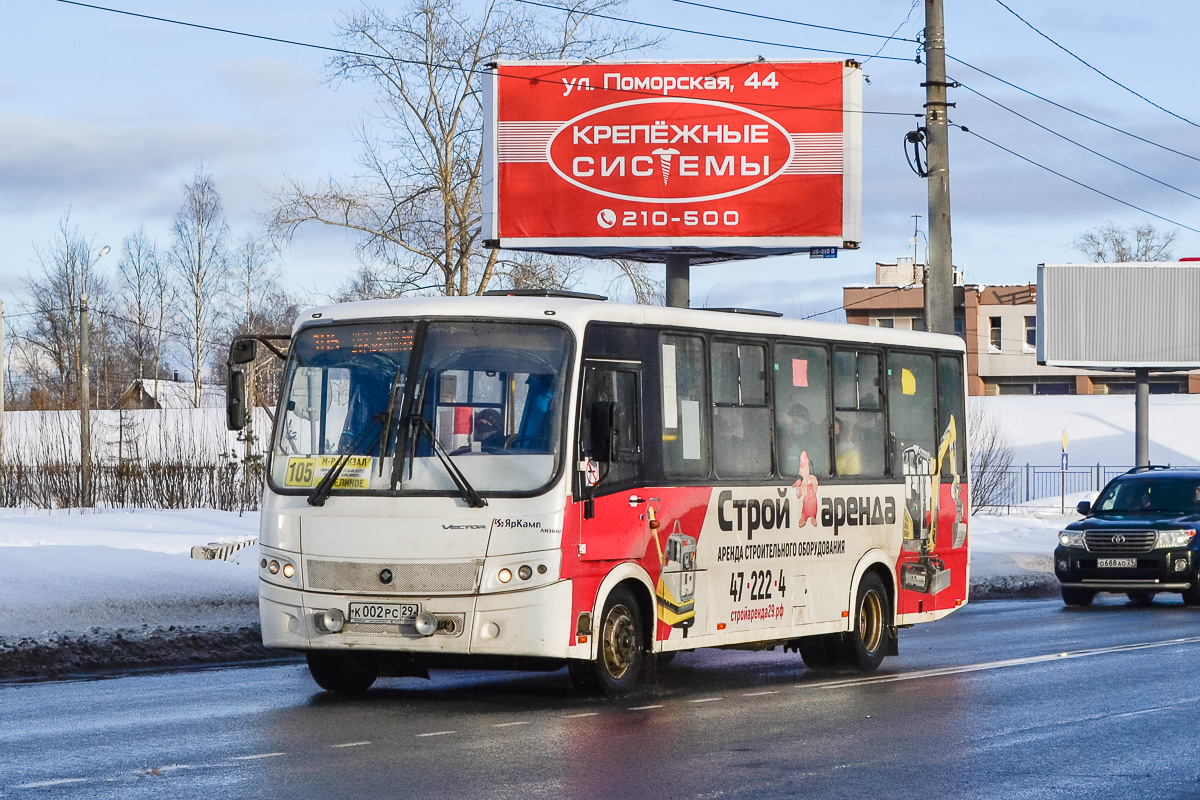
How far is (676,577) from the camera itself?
1256 cm

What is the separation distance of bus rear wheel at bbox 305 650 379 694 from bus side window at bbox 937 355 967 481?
6085mm

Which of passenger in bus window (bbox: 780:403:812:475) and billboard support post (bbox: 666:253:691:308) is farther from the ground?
billboard support post (bbox: 666:253:691:308)

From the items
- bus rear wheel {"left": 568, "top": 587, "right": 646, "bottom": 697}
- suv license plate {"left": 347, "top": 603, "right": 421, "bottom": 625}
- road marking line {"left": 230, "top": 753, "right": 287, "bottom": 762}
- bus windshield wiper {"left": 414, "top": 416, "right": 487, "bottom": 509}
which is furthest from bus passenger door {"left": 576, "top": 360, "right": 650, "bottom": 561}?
road marking line {"left": 230, "top": 753, "right": 287, "bottom": 762}

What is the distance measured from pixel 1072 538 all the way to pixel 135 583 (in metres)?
12.3

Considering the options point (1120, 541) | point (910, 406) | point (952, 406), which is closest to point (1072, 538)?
point (1120, 541)

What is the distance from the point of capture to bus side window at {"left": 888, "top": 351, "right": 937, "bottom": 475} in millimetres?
15297

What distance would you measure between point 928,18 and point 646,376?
1212 centimetres

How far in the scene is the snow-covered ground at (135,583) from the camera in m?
15.1

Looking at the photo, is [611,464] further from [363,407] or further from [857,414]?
[857,414]

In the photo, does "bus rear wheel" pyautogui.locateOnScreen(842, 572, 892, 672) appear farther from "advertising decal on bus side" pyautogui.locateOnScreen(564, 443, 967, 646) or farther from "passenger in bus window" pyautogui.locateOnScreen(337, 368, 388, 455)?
"passenger in bus window" pyautogui.locateOnScreen(337, 368, 388, 455)

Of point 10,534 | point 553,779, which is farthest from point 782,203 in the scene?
point 553,779

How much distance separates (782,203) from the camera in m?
29.7

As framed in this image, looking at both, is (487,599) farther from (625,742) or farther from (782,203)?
(782,203)

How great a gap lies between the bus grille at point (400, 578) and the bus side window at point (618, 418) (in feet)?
3.67
